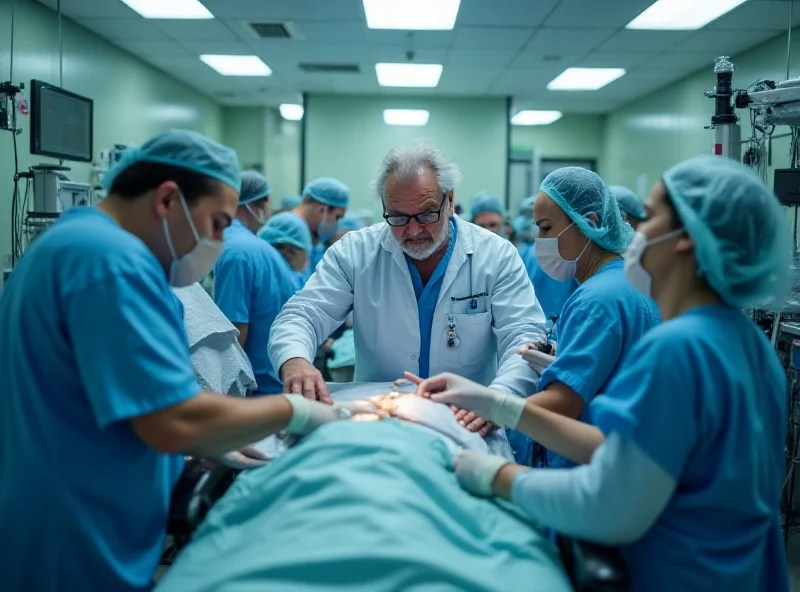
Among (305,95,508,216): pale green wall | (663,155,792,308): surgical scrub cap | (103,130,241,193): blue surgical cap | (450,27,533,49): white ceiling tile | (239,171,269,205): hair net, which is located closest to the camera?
(663,155,792,308): surgical scrub cap

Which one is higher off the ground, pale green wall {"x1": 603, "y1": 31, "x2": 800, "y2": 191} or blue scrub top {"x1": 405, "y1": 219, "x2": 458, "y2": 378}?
pale green wall {"x1": 603, "y1": 31, "x2": 800, "y2": 191}

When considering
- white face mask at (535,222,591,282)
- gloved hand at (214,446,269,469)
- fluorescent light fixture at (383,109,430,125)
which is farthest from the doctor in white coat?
fluorescent light fixture at (383,109,430,125)

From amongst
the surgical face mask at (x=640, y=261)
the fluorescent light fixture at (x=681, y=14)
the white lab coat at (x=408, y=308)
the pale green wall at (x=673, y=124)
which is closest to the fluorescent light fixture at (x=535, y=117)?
the pale green wall at (x=673, y=124)

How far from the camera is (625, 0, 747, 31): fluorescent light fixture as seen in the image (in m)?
4.59

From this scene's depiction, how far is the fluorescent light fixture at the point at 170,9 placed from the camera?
478cm

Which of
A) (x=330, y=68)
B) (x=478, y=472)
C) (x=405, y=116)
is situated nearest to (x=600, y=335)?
(x=478, y=472)

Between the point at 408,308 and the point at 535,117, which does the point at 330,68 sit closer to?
the point at 535,117

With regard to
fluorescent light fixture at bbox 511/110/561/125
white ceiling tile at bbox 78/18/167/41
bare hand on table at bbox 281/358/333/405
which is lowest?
bare hand on table at bbox 281/358/333/405

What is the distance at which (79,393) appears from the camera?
3.83 ft

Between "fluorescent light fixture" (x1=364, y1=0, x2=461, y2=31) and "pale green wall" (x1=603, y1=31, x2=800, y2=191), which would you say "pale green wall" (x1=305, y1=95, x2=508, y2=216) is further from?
"fluorescent light fixture" (x1=364, y1=0, x2=461, y2=31)

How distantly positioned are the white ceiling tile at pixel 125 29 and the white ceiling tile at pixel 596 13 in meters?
3.15

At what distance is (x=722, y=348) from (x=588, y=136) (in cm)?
916

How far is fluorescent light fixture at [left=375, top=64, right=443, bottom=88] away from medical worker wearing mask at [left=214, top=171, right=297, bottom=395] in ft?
13.3

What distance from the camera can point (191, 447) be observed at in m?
1.23
